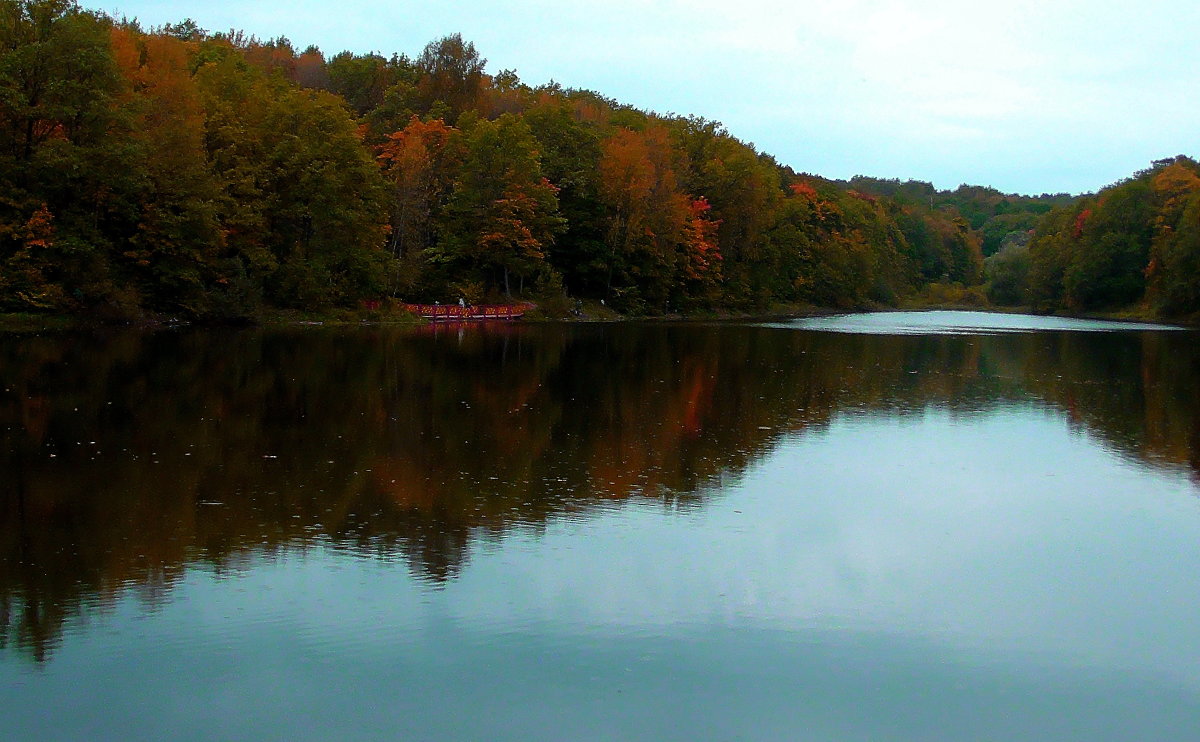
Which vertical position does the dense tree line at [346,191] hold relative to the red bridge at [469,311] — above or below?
above

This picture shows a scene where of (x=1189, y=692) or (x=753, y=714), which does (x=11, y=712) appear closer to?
(x=753, y=714)

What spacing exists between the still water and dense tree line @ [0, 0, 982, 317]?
20158mm

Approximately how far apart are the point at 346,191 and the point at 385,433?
36.2 meters

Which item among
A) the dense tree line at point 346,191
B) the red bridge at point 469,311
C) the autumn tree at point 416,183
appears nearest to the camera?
the dense tree line at point 346,191

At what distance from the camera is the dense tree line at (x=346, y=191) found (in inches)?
1478

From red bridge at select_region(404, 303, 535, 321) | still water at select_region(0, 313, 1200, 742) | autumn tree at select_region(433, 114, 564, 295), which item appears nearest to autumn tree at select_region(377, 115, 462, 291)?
autumn tree at select_region(433, 114, 564, 295)

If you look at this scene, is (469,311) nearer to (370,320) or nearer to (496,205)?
(496,205)

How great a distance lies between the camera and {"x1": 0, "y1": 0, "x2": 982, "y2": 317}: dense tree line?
37.5 meters

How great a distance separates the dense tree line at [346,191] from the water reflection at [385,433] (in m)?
6.32

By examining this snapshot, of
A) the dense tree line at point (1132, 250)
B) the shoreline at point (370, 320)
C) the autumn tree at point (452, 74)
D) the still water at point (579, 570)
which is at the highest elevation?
the autumn tree at point (452, 74)

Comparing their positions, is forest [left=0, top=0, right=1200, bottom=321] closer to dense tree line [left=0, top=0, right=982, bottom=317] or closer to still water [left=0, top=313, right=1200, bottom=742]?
dense tree line [left=0, top=0, right=982, bottom=317]

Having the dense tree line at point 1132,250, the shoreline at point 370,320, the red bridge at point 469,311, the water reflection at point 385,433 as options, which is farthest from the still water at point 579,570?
the dense tree line at point 1132,250

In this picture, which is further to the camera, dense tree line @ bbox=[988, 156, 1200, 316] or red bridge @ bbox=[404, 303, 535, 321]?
dense tree line @ bbox=[988, 156, 1200, 316]

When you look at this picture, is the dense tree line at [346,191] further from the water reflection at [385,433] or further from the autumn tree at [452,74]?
the water reflection at [385,433]
